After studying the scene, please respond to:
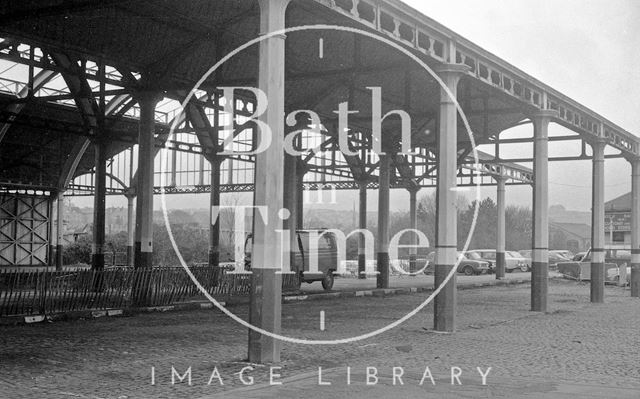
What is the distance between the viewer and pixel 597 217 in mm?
26219

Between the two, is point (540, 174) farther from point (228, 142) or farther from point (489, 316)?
point (228, 142)

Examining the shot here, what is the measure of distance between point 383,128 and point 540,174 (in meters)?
10.1

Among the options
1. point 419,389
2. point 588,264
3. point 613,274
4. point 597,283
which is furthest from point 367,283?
point 419,389

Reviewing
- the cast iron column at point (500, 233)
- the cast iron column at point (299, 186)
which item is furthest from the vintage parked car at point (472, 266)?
the cast iron column at point (299, 186)

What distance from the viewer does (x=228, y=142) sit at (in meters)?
33.8

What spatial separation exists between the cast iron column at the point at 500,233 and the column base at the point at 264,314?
32789mm

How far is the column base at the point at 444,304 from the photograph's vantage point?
50.8ft

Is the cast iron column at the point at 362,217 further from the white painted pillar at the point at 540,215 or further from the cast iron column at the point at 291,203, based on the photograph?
the white painted pillar at the point at 540,215

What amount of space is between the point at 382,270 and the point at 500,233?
14281 millimetres

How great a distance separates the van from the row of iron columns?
85 cm

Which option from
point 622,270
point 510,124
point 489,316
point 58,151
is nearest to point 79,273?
point 489,316

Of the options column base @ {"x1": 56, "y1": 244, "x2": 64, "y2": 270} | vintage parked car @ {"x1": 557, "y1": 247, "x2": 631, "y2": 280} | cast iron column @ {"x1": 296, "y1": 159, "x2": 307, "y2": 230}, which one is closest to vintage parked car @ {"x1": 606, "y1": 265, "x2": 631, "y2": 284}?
vintage parked car @ {"x1": 557, "y1": 247, "x2": 631, "y2": 280}

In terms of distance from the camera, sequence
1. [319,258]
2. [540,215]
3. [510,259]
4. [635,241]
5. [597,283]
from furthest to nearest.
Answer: [510,259] < [319,258] < [635,241] < [597,283] < [540,215]

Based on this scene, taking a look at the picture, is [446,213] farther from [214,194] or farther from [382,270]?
[214,194]
